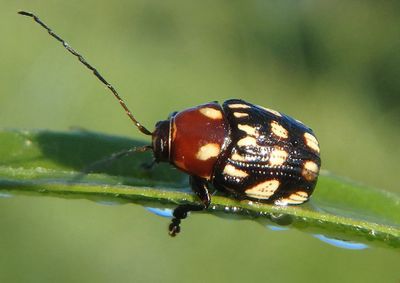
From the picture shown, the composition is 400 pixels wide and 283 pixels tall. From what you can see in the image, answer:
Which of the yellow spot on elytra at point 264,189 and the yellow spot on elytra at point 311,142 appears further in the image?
the yellow spot on elytra at point 311,142

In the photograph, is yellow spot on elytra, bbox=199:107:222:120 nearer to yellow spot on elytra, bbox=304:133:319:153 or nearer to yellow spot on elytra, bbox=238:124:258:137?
yellow spot on elytra, bbox=238:124:258:137

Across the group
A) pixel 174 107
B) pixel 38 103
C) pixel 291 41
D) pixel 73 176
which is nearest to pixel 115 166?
pixel 73 176

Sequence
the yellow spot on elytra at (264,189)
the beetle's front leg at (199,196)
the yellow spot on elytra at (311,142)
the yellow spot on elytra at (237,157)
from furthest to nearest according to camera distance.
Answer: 1. the yellow spot on elytra at (311,142)
2. the yellow spot on elytra at (237,157)
3. the yellow spot on elytra at (264,189)
4. the beetle's front leg at (199,196)

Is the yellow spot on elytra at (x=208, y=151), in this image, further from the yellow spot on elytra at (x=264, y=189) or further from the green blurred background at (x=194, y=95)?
the green blurred background at (x=194, y=95)

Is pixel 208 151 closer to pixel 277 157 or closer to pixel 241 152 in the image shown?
pixel 241 152

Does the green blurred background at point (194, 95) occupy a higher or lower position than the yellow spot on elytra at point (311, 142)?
lower

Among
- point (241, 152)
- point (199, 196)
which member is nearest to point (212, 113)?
point (241, 152)

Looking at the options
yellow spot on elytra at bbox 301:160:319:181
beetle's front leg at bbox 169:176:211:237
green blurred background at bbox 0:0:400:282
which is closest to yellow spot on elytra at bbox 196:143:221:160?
beetle's front leg at bbox 169:176:211:237

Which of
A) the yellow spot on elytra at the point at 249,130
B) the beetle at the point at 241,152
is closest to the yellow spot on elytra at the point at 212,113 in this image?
the beetle at the point at 241,152
